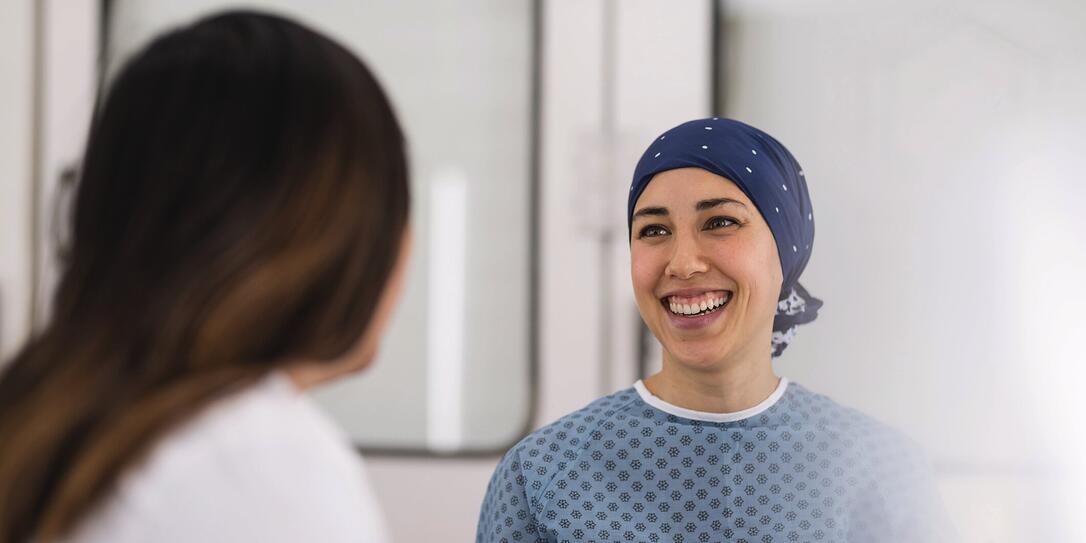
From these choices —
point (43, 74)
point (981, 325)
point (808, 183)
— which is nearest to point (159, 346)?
point (808, 183)

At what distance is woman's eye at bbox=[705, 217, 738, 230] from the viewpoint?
3.89 ft

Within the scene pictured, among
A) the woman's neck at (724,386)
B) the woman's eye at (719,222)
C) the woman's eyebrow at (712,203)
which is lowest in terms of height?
the woman's neck at (724,386)

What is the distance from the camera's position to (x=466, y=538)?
1.72 meters

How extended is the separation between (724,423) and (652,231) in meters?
0.25

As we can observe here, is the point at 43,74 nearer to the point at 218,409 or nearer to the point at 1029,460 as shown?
the point at 218,409

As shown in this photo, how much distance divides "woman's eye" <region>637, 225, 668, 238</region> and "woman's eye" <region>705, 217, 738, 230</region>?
58 mm

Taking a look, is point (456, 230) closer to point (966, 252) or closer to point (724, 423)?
point (724, 423)

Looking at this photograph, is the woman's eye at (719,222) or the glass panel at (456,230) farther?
the glass panel at (456,230)

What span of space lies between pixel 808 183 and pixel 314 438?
779 millimetres

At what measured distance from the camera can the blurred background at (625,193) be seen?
1.19 m

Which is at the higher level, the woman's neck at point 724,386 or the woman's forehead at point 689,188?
the woman's forehead at point 689,188

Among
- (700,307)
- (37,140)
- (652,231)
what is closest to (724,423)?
(700,307)

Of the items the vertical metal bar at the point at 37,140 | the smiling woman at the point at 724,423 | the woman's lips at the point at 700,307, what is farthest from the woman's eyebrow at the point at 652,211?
the vertical metal bar at the point at 37,140

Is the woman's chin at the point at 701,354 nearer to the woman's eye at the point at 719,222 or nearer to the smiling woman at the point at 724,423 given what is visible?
the smiling woman at the point at 724,423
